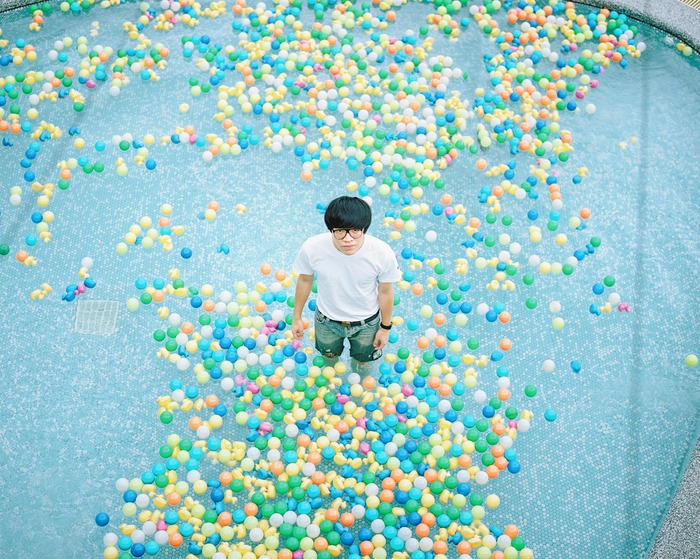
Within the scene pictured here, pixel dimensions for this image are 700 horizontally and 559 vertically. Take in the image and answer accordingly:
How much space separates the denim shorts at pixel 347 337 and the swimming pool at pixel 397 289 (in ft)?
0.58

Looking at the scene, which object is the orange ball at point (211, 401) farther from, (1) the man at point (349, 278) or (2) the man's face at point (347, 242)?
(2) the man's face at point (347, 242)

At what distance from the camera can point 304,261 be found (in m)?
2.16

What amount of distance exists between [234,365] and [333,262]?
747mm

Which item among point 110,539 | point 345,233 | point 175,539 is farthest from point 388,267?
point 110,539

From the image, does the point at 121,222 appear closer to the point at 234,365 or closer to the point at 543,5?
the point at 234,365

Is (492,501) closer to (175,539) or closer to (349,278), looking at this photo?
(349,278)

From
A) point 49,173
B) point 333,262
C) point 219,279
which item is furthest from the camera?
point 49,173

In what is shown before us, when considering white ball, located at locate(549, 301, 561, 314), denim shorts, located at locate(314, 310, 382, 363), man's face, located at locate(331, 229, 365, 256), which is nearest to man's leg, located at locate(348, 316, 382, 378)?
denim shorts, located at locate(314, 310, 382, 363)

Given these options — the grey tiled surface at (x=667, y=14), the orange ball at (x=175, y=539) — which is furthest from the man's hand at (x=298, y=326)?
the grey tiled surface at (x=667, y=14)

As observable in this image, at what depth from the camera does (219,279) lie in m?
2.87

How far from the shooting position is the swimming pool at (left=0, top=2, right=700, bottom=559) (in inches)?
94.7

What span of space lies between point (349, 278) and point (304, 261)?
0.49 ft

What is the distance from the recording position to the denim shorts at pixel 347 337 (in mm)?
2363

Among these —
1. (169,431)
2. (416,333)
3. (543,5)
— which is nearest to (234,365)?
(169,431)
